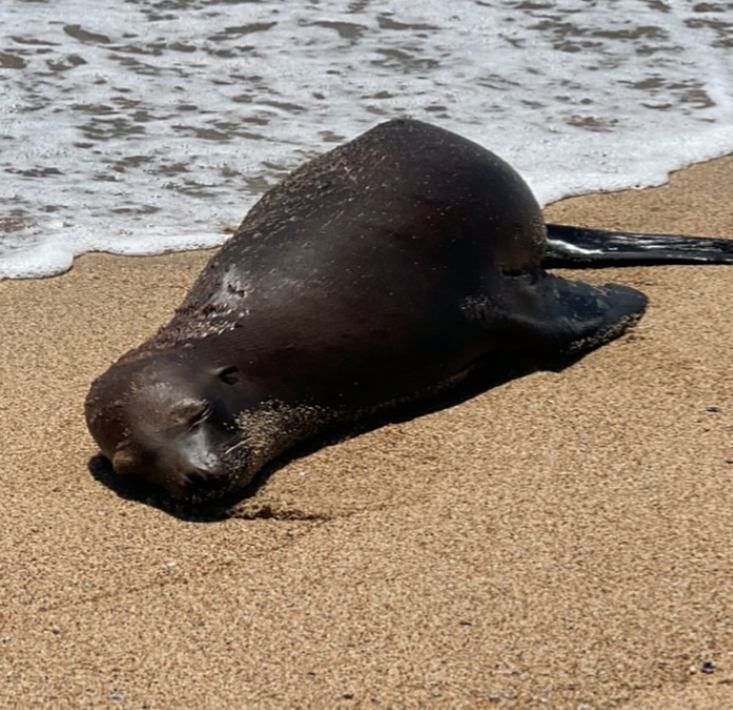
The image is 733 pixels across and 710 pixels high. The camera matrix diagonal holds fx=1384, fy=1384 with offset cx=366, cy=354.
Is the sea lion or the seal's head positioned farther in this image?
the sea lion

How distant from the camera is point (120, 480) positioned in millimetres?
3973

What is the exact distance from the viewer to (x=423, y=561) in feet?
11.3

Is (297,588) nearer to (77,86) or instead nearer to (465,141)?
(465,141)

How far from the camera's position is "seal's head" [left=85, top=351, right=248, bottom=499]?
3.71 m

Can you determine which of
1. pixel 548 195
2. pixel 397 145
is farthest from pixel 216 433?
pixel 548 195

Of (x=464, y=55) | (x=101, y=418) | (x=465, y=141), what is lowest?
(x=464, y=55)

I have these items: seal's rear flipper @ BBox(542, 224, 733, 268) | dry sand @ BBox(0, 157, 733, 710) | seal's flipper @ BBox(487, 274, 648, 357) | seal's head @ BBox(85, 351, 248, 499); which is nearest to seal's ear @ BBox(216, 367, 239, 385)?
seal's head @ BBox(85, 351, 248, 499)

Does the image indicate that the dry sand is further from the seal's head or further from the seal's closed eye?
the seal's closed eye

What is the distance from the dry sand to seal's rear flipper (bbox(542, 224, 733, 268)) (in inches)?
23.2

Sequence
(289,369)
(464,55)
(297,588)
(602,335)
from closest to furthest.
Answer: (297,588) < (289,369) < (602,335) < (464,55)

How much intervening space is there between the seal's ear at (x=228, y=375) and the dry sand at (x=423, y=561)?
302mm

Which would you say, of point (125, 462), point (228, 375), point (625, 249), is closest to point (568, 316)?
point (625, 249)

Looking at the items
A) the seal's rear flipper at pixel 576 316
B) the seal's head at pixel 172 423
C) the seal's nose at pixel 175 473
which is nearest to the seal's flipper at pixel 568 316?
the seal's rear flipper at pixel 576 316

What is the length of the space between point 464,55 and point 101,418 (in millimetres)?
5831
